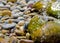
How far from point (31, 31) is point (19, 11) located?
199 cm

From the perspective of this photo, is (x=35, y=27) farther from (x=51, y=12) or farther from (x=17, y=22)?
(x=51, y=12)

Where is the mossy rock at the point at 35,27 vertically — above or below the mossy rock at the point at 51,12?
below

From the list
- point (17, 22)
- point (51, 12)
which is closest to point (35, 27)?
point (17, 22)

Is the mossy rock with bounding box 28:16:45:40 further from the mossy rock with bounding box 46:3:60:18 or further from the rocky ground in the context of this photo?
the mossy rock with bounding box 46:3:60:18

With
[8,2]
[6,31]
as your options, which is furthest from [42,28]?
[8,2]

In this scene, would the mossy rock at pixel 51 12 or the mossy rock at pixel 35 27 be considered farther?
the mossy rock at pixel 51 12

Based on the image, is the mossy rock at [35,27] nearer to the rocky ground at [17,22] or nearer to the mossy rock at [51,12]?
the rocky ground at [17,22]

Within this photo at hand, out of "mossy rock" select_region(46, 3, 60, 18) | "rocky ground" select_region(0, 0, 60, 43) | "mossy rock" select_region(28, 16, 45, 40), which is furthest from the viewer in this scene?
"mossy rock" select_region(46, 3, 60, 18)

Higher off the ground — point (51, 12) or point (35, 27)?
point (51, 12)

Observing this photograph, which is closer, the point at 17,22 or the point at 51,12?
the point at 17,22

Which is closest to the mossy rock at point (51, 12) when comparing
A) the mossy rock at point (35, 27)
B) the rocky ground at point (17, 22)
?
the rocky ground at point (17, 22)

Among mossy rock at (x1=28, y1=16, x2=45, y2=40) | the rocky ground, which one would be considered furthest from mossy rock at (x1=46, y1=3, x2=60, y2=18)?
mossy rock at (x1=28, y1=16, x2=45, y2=40)

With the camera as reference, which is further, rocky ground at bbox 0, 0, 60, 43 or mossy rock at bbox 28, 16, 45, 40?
rocky ground at bbox 0, 0, 60, 43

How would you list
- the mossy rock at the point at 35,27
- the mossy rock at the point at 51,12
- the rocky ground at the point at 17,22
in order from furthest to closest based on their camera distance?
1. the mossy rock at the point at 51,12
2. the rocky ground at the point at 17,22
3. the mossy rock at the point at 35,27
